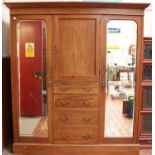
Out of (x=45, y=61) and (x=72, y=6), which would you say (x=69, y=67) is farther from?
(x=72, y=6)

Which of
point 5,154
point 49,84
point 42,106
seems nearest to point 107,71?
point 49,84

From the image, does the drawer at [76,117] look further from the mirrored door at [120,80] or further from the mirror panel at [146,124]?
the mirror panel at [146,124]

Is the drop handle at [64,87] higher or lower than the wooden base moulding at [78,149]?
higher

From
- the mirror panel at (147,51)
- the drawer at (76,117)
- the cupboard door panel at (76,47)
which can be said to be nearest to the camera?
the cupboard door panel at (76,47)

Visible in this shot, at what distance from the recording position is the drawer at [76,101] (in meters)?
2.70


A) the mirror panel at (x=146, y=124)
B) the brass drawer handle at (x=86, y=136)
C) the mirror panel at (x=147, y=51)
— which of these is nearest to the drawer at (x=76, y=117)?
the brass drawer handle at (x=86, y=136)

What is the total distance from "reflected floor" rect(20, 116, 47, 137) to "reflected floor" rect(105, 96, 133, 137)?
0.81m

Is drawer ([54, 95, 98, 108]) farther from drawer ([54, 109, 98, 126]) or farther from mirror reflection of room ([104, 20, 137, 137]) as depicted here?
mirror reflection of room ([104, 20, 137, 137])

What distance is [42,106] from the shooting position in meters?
2.76

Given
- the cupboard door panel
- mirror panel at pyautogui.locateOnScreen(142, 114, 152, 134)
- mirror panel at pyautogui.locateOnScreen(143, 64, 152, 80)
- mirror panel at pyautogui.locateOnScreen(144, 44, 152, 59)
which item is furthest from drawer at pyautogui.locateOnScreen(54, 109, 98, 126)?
mirror panel at pyautogui.locateOnScreen(144, 44, 152, 59)

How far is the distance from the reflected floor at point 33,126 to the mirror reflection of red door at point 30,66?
75mm

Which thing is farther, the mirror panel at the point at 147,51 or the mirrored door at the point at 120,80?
the mirror panel at the point at 147,51

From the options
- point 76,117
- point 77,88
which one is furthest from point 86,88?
point 76,117

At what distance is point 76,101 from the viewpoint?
2697 millimetres
